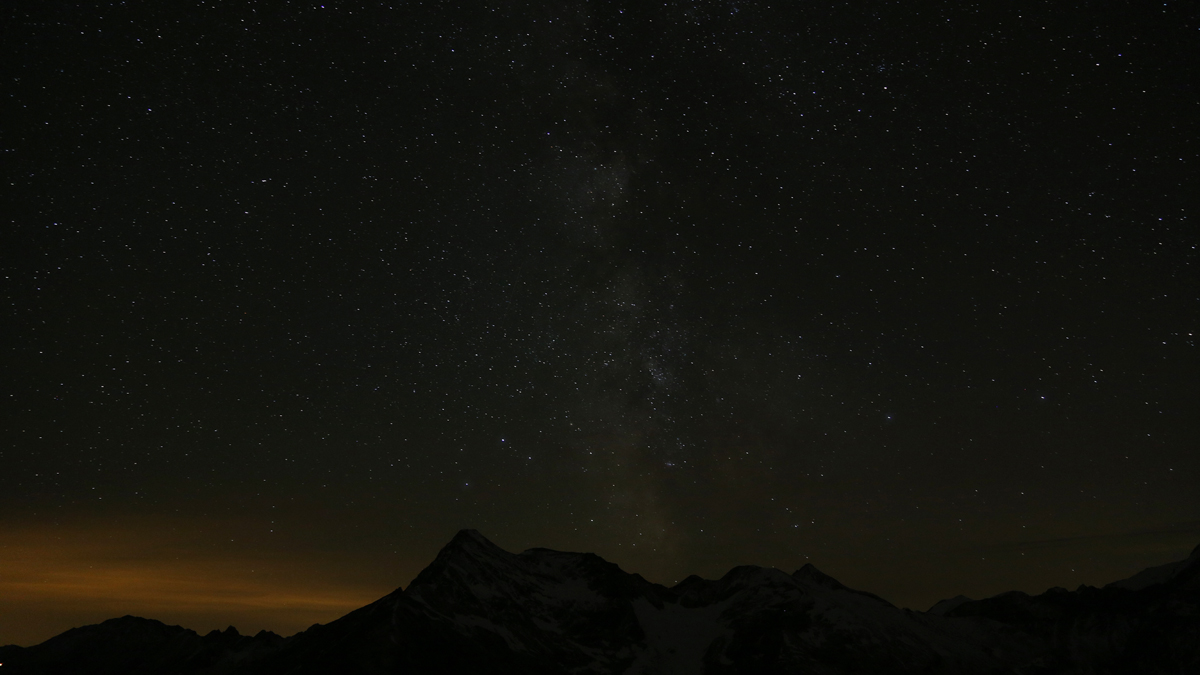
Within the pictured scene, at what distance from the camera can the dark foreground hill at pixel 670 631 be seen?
374ft

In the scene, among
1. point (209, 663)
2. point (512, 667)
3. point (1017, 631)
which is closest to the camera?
point (512, 667)

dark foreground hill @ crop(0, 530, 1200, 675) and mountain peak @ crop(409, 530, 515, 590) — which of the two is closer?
dark foreground hill @ crop(0, 530, 1200, 675)

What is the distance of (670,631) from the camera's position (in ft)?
512

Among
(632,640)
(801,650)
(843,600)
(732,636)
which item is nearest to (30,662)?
(632,640)

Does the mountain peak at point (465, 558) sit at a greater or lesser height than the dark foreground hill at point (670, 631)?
greater

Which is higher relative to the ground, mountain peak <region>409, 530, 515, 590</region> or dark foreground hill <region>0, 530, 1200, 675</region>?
mountain peak <region>409, 530, 515, 590</region>

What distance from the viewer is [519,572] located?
152m

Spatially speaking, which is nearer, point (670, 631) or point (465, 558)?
point (465, 558)

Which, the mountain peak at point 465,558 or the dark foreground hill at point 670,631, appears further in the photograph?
the mountain peak at point 465,558

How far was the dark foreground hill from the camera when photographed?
114 metres

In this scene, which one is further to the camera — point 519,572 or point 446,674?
point 519,572

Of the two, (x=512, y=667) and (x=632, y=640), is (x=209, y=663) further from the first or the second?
(x=632, y=640)

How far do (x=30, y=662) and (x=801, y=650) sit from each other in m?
170

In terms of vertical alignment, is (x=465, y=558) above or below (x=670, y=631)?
above
